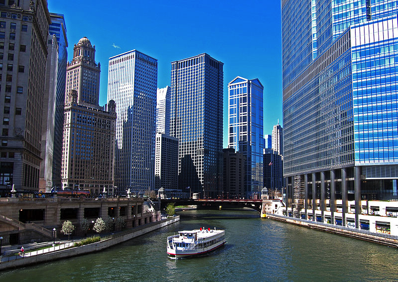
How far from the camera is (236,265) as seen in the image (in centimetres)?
6350

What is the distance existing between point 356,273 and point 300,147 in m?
106

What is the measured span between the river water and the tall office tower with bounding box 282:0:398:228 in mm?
29835

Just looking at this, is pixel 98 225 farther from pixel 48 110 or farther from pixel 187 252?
pixel 48 110

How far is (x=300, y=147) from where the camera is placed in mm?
160500

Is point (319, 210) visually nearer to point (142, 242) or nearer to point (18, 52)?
point (142, 242)

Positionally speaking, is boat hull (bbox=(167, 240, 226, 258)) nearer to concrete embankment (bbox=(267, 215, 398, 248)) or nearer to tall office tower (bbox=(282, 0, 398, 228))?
concrete embankment (bbox=(267, 215, 398, 248))

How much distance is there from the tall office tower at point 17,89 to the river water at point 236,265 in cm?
3647

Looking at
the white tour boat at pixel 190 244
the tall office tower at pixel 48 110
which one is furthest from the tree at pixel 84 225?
the tall office tower at pixel 48 110

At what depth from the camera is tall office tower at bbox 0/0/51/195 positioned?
90.8 metres

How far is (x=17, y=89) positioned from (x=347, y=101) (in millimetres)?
95289

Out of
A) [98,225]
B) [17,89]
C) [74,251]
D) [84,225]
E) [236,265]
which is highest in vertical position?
[17,89]

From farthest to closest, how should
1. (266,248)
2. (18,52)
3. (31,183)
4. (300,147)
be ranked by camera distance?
1. (300,147)
2. (31,183)
3. (18,52)
4. (266,248)

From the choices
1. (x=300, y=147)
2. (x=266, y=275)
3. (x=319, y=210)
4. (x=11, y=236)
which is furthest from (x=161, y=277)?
(x=300, y=147)

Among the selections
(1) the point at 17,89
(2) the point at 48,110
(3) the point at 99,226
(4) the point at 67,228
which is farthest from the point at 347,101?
(2) the point at 48,110
